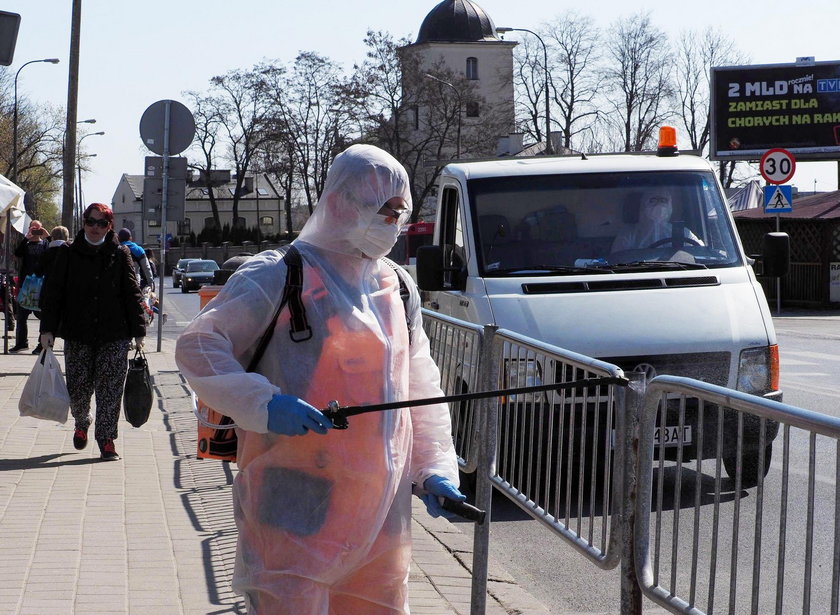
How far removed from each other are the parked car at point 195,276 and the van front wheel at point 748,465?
2106 inches

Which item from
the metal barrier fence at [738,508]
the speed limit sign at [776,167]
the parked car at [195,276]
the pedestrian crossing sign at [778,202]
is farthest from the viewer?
the parked car at [195,276]

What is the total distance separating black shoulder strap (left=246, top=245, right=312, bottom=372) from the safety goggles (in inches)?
9.8

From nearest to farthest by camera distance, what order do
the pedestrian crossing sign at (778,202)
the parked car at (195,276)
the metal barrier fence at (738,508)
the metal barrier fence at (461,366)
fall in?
the metal barrier fence at (738,508)
the metal barrier fence at (461,366)
the pedestrian crossing sign at (778,202)
the parked car at (195,276)

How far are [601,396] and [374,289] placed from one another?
2.82ft

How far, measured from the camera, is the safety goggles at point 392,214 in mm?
3237

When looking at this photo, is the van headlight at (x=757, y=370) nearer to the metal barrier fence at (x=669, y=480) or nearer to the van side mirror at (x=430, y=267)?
the van side mirror at (x=430, y=267)

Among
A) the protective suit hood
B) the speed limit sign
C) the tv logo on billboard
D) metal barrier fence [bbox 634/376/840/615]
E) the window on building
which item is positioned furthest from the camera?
the window on building

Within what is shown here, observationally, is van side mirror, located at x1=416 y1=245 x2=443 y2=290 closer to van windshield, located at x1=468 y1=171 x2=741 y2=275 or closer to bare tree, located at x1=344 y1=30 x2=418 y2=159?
van windshield, located at x1=468 y1=171 x2=741 y2=275

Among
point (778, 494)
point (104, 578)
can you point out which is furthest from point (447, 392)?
point (778, 494)

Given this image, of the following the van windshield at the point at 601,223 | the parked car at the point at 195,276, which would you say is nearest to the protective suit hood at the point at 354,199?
the van windshield at the point at 601,223

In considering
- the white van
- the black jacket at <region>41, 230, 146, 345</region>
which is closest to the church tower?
the white van

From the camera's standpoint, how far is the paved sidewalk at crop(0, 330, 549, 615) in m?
5.04

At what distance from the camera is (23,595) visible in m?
5.03

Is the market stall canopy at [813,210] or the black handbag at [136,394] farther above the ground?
the market stall canopy at [813,210]
